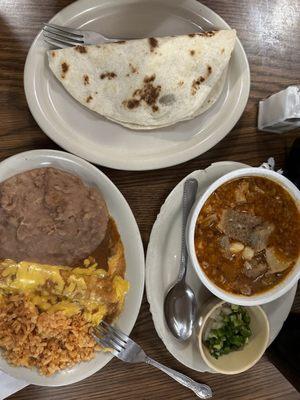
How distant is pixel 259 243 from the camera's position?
206 cm

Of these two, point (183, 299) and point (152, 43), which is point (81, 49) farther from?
point (183, 299)

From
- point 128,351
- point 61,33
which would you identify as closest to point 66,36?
point 61,33

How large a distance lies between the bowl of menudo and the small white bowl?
9 cm

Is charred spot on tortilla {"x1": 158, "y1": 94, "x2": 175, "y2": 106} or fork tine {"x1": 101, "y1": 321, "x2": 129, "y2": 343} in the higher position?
charred spot on tortilla {"x1": 158, "y1": 94, "x2": 175, "y2": 106}

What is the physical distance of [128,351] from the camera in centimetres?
211

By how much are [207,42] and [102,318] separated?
1.15 metres

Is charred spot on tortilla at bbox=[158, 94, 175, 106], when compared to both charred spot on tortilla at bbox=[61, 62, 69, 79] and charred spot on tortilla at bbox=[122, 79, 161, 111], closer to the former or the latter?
charred spot on tortilla at bbox=[122, 79, 161, 111]

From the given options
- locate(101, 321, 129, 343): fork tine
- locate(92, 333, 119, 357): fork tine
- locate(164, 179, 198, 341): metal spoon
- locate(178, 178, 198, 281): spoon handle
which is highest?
locate(178, 178, 198, 281): spoon handle

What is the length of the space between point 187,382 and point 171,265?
49cm

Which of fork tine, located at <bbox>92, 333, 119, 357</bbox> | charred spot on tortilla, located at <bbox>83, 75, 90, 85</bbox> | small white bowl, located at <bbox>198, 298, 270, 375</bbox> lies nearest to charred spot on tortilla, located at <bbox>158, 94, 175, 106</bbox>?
charred spot on tortilla, located at <bbox>83, 75, 90, 85</bbox>

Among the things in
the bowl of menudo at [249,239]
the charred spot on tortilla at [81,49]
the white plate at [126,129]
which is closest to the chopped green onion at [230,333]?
the bowl of menudo at [249,239]

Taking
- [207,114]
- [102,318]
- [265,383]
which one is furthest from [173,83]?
[265,383]

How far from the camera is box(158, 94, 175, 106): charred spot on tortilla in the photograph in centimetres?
205

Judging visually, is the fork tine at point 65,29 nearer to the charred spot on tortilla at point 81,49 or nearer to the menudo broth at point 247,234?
the charred spot on tortilla at point 81,49
